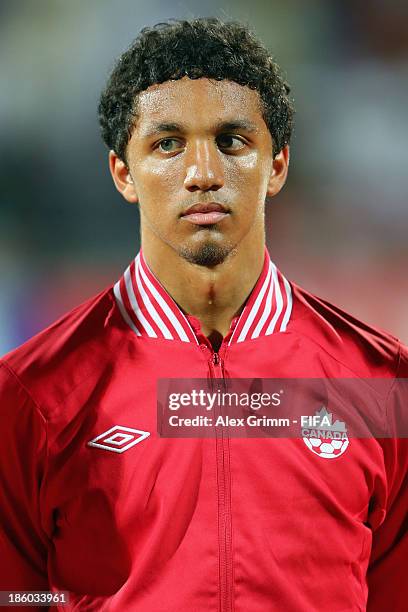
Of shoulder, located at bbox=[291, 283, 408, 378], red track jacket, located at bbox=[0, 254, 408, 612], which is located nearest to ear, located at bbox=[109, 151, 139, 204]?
red track jacket, located at bbox=[0, 254, 408, 612]

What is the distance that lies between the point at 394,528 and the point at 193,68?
81cm

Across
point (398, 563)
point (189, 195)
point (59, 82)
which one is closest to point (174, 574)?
point (398, 563)

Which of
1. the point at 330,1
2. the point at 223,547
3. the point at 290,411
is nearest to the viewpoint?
the point at 223,547

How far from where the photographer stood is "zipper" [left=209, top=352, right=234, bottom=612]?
1.08 metres

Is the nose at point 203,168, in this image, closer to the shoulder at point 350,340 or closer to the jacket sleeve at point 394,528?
the shoulder at point 350,340

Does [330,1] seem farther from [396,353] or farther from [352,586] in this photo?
[352,586]

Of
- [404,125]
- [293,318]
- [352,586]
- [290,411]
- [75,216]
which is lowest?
[352,586]

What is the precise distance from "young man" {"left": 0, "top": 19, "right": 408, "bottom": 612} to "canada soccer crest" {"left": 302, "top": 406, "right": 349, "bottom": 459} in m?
0.01

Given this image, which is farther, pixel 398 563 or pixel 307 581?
pixel 398 563

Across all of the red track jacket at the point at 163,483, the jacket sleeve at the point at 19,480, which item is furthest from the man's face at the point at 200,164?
the jacket sleeve at the point at 19,480

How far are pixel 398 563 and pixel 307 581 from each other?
0.81ft

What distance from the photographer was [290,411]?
1.21 metres

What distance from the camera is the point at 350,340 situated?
1.26 m

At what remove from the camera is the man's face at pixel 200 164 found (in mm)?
1151
